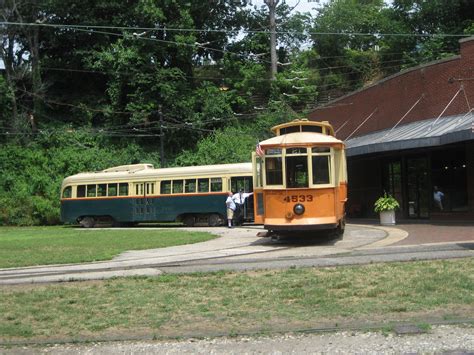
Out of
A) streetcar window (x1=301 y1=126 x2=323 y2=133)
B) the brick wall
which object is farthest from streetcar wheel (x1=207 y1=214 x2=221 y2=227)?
streetcar window (x1=301 y1=126 x2=323 y2=133)

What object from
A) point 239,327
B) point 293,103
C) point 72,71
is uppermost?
point 72,71

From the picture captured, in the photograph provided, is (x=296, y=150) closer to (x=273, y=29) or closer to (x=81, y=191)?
(x=81, y=191)

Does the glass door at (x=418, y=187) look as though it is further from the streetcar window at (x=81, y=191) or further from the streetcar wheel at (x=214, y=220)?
the streetcar window at (x=81, y=191)

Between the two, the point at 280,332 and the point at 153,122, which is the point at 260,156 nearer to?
A: the point at 280,332

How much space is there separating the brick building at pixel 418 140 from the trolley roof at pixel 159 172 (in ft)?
19.2

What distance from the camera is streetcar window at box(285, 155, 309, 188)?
1691cm

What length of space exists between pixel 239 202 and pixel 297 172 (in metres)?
11.7

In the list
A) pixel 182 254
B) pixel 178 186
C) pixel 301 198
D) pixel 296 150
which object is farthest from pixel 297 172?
pixel 178 186

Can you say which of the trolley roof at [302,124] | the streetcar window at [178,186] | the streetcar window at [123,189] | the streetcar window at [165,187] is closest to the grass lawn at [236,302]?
the trolley roof at [302,124]

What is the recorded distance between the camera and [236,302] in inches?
333

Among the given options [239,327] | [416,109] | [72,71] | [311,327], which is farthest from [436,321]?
[72,71]

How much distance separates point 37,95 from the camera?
169 feet

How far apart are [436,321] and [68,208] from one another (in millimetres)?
30176

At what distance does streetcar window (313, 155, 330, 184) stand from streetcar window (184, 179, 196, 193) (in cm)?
1408
